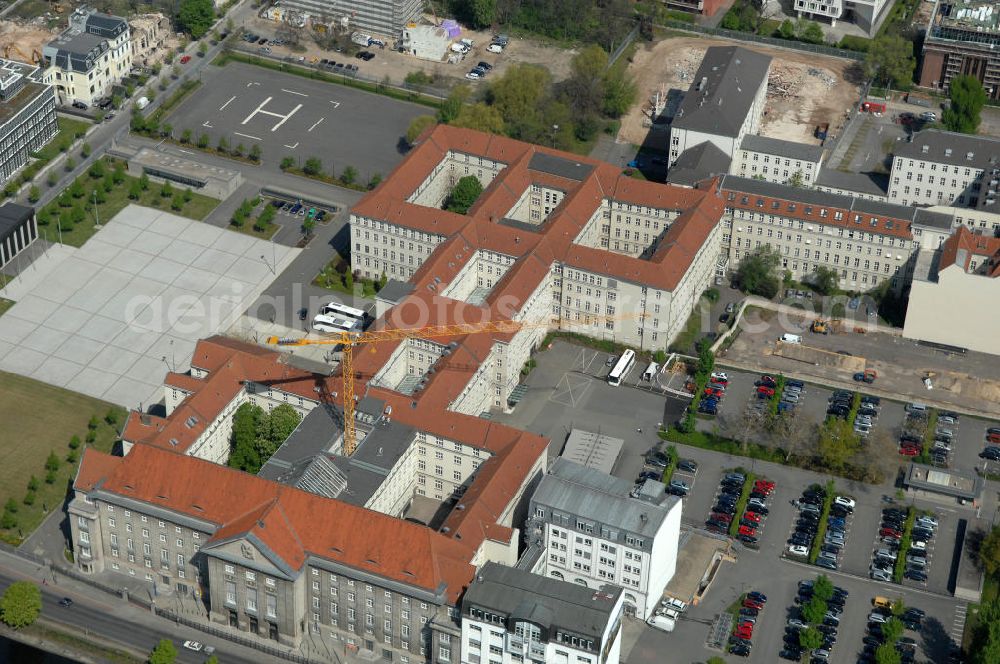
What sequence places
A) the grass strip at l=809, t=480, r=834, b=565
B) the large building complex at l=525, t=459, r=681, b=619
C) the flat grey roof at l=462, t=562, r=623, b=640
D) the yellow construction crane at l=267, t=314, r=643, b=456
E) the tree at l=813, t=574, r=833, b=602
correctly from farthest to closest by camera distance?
the grass strip at l=809, t=480, r=834, b=565 < the yellow construction crane at l=267, t=314, r=643, b=456 < the tree at l=813, t=574, r=833, b=602 < the large building complex at l=525, t=459, r=681, b=619 < the flat grey roof at l=462, t=562, r=623, b=640

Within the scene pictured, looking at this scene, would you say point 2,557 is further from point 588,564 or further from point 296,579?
point 588,564

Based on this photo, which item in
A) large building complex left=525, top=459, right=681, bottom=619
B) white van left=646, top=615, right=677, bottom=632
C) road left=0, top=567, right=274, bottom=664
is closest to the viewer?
road left=0, top=567, right=274, bottom=664

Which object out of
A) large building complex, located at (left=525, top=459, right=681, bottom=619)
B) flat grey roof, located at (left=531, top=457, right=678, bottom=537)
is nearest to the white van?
large building complex, located at (left=525, top=459, right=681, bottom=619)

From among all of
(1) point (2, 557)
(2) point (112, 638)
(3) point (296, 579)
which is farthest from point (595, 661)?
(1) point (2, 557)

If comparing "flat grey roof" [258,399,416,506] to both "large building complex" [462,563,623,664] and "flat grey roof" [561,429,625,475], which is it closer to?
"flat grey roof" [561,429,625,475]

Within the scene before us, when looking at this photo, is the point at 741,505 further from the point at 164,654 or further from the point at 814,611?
the point at 164,654

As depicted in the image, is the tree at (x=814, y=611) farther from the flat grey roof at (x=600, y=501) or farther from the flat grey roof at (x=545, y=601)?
the flat grey roof at (x=545, y=601)

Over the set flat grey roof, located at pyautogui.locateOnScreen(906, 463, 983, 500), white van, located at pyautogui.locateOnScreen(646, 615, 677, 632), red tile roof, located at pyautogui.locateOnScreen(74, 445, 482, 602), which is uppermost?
red tile roof, located at pyautogui.locateOnScreen(74, 445, 482, 602)

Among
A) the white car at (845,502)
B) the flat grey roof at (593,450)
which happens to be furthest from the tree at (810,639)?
the flat grey roof at (593,450)
